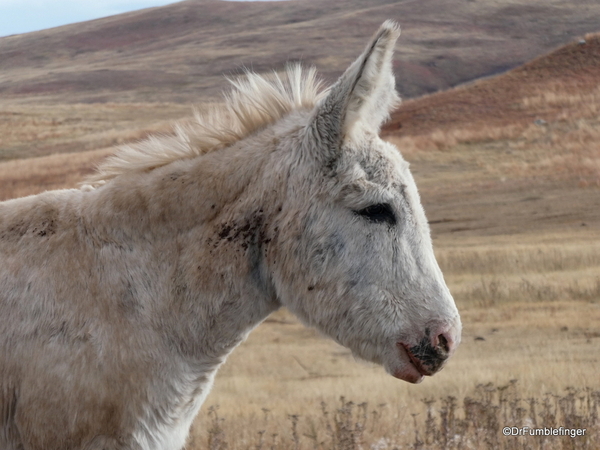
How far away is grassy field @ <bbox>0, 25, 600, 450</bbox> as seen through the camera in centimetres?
632

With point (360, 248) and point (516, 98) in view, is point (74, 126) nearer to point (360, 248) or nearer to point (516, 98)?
point (516, 98)

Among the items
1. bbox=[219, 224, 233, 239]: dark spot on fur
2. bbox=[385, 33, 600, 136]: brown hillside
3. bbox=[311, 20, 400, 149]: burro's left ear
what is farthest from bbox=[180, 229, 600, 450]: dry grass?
bbox=[385, 33, 600, 136]: brown hillside

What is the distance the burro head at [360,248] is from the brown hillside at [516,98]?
30860mm

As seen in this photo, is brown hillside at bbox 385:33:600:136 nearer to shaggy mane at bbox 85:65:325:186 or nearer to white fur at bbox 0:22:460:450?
shaggy mane at bbox 85:65:325:186

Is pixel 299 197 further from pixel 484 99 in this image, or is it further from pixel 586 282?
pixel 484 99

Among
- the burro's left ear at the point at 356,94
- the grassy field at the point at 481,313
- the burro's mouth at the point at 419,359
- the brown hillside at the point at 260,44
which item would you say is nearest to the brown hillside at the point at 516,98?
the grassy field at the point at 481,313

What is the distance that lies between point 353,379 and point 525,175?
55.9ft

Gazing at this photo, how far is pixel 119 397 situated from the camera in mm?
3023

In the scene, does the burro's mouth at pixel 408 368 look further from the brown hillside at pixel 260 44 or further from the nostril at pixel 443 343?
the brown hillside at pixel 260 44

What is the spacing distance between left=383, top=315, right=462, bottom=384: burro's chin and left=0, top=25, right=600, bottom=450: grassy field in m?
2.23

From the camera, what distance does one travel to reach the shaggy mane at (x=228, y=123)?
353cm

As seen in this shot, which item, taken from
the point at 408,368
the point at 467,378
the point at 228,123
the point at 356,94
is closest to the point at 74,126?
the point at 467,378

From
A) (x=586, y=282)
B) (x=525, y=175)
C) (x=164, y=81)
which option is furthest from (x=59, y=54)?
(x=586, y=282)

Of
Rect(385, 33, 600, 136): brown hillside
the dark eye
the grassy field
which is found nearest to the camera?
the dark eye
